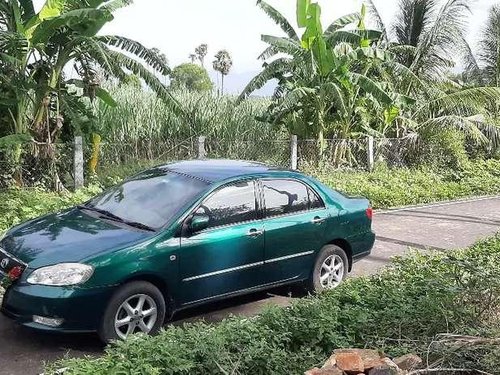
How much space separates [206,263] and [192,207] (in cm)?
55

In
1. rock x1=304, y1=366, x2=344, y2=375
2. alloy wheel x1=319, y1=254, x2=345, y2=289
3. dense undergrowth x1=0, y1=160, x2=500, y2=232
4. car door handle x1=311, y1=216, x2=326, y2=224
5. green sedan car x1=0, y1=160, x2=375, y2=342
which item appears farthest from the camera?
dense undergrowth x1=0, y1=160, x2=500, y2=232

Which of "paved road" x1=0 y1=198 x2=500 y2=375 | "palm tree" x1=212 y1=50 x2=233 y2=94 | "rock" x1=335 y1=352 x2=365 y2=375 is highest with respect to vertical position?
"palm tree" x1=212 y1=50 x2=233 y2=94

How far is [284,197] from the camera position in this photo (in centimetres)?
645

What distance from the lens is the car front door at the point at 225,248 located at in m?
5.49

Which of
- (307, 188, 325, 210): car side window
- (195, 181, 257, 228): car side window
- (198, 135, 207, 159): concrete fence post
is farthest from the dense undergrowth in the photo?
(307, 188, 325, 210): car side window

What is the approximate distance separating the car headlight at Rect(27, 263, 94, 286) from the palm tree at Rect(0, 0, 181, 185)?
5219mm

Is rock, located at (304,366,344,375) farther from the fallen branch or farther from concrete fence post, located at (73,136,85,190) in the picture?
concrete fence post, located at (73,136,85,190)

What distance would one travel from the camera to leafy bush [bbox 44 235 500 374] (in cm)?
386

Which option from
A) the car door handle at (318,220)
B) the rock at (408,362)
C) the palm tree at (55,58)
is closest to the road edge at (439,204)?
the palm tree at (55,58)

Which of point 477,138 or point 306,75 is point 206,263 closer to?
point 306,75

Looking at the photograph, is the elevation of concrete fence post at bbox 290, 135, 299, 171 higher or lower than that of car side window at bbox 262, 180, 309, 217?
higher

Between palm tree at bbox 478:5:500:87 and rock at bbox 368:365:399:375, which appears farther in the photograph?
palm tree at bbox 478:5:500:87

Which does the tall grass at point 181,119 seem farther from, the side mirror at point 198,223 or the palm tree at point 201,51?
the palm tree at point 201,51

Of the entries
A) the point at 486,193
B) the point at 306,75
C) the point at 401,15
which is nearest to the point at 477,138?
the point at 486,193
